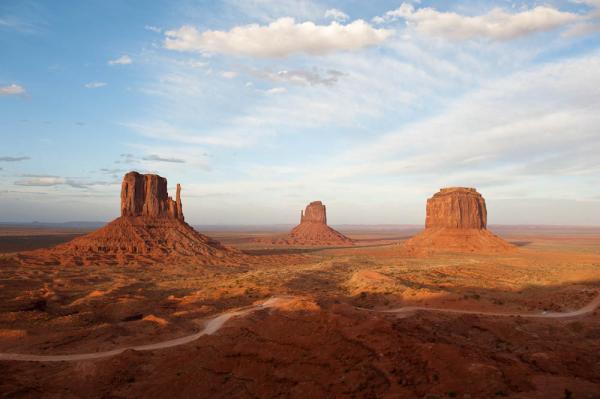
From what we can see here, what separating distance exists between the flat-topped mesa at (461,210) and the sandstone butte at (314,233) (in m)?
40.6

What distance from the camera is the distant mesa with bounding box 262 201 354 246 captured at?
5517 inches

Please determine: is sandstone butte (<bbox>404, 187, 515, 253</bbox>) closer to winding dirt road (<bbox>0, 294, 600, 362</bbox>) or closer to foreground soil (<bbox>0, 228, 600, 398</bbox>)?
foreground soil (<bbox>0, 228, 600, 398</bbox>)

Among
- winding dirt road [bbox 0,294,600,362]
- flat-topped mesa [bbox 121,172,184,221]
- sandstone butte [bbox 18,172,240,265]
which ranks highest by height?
flat-topped mesa [bbox 121,172,184,221]

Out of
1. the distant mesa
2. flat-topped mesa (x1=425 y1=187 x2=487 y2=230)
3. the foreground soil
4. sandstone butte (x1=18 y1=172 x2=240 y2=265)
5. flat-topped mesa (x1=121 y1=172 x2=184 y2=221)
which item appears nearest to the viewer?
the foreground soil

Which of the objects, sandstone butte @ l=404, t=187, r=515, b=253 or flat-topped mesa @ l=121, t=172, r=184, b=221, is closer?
flat-topped mesa @ l=121, t=172, r=184, b=221

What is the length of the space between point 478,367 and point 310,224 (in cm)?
14218

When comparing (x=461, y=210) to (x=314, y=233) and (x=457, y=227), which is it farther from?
(x=314, y=233)

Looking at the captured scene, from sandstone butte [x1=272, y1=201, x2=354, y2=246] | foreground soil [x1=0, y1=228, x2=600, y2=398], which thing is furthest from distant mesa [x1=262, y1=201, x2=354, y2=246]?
foreground soil [x1=0, y1=228, x2=600, y2=398]

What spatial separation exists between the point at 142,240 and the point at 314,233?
85.8 m

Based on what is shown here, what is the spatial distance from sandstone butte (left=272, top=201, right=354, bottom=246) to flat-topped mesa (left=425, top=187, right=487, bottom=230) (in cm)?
4056

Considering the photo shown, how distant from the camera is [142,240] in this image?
72.9 meters

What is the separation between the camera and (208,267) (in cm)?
6525

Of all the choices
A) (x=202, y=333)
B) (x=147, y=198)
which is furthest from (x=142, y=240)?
(x=202, y=333)

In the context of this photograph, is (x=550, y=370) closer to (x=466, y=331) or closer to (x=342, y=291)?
(x=466, y=331)
